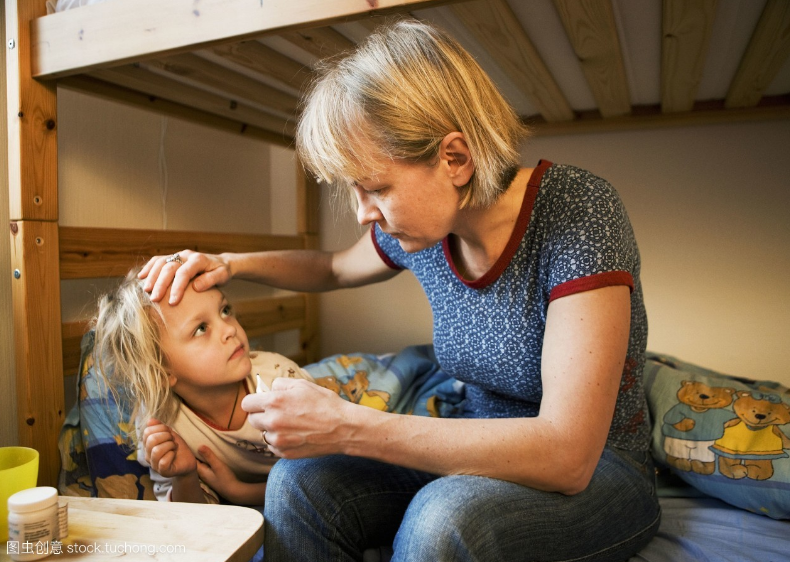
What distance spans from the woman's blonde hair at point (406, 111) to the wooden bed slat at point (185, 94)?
705 millimetres

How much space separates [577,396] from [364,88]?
0.48 meters

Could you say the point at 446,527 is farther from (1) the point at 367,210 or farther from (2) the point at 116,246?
(2) the point at 116,246

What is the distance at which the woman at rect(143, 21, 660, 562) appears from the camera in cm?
72

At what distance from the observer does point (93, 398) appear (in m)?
1.16

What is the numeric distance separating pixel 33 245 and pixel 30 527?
66 centimetres

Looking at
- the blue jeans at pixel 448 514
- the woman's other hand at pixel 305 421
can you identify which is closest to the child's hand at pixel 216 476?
the blue jeans at pixel 448 514

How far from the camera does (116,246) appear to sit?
1325 millimetres

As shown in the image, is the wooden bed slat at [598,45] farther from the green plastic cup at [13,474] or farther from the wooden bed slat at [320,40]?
the green plastic cup at [13,474]

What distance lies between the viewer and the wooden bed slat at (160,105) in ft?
4.34

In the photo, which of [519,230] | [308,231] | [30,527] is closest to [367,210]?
[519,230]

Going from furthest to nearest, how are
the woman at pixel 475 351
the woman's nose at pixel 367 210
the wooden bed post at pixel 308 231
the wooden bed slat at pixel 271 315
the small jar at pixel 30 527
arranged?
the wooden bed post at pixel 308 231
the wooden bed slat at pixel 271 315
the woman's nose at pixel 367 210
the woman at pixel 475 351
the small jar at pixel 30 527

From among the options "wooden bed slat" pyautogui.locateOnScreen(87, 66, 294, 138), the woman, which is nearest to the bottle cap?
the woman

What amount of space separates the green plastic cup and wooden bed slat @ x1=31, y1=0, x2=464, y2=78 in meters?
0.68

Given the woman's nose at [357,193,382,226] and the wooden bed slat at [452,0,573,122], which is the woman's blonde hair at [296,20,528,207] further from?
the wooden bed slat at [452,0,573,122]
